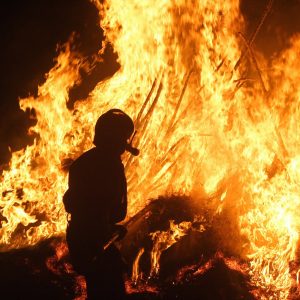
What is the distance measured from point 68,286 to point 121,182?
246cm

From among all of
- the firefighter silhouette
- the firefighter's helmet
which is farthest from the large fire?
the firefighter's helmet

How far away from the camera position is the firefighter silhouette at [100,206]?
2.90 meters

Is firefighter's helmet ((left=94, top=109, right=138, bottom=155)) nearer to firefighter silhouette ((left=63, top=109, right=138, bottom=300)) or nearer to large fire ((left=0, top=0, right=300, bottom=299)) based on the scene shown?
firefighter silhouette ((left=63, top=109, right=138, bottom=300))

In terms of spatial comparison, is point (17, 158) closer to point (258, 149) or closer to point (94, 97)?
point (94, 97)

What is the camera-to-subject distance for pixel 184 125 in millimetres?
5973

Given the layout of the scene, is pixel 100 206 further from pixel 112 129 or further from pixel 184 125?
pixel 184 125

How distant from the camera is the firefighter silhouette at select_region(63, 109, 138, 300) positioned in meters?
2.90

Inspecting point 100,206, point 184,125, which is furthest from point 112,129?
point 184,125

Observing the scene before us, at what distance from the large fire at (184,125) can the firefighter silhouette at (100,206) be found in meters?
2.49

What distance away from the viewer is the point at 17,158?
5.70 m

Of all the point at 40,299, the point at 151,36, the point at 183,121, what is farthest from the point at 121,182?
the point at 151,36

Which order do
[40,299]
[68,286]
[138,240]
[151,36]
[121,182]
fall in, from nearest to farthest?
[121,182] → [40,299] → [68,286] → [138,240] → [151,36]

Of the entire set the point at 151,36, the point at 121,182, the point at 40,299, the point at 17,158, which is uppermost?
the point at 151,36

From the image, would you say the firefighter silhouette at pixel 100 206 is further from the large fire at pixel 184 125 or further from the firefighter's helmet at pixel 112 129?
the large fire at pixel 184 125
